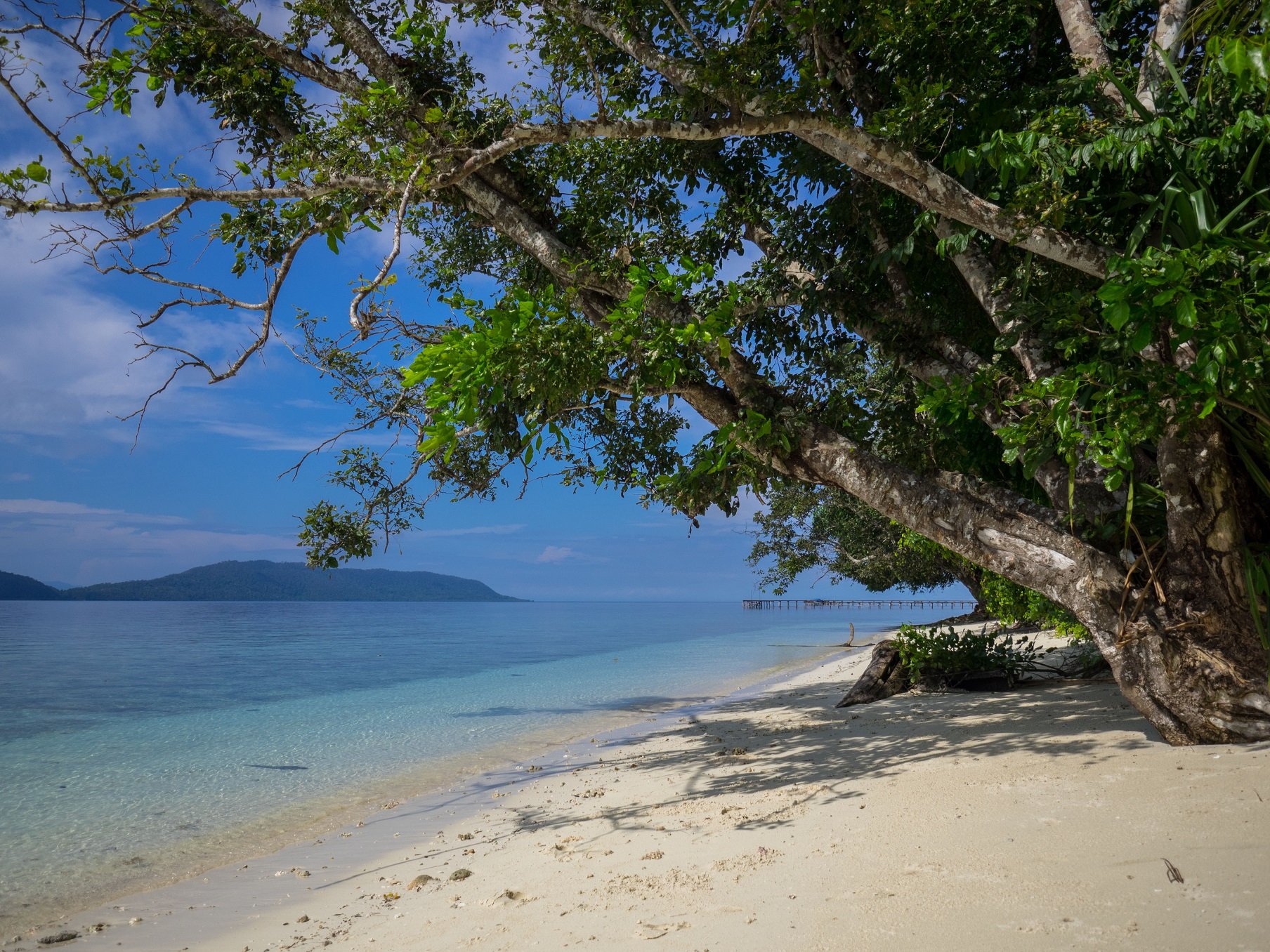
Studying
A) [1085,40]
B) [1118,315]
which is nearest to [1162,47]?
[1085,40]

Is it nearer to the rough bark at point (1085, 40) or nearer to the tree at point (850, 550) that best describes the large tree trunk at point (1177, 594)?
the rough bark at point (1085, 40)

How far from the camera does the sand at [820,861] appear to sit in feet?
9.29

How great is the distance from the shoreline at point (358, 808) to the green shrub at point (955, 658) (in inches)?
135

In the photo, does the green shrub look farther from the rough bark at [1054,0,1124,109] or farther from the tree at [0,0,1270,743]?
the rough bark at [1054,0,1124,109]

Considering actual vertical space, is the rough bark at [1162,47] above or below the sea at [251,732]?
above

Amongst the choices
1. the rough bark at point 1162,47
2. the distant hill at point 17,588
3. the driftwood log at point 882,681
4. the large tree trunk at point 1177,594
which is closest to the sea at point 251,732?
the driftwood log at point 882,681

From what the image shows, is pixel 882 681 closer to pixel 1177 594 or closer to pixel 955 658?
pixel 955 658

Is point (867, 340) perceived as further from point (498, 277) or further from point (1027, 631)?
point (1027, 631)

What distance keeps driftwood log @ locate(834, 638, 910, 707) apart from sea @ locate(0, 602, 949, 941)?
3.31 meters

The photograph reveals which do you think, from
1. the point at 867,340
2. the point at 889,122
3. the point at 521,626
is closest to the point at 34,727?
the point at 867,340

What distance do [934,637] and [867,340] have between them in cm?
435

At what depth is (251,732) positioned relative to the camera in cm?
1232

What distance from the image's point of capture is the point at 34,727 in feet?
43.0

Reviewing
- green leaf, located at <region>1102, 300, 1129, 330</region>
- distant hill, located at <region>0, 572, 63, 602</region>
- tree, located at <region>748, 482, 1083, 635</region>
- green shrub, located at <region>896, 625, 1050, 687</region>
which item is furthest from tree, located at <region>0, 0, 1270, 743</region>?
distant hill, located at <region>0, 572, 63, 602</region>
